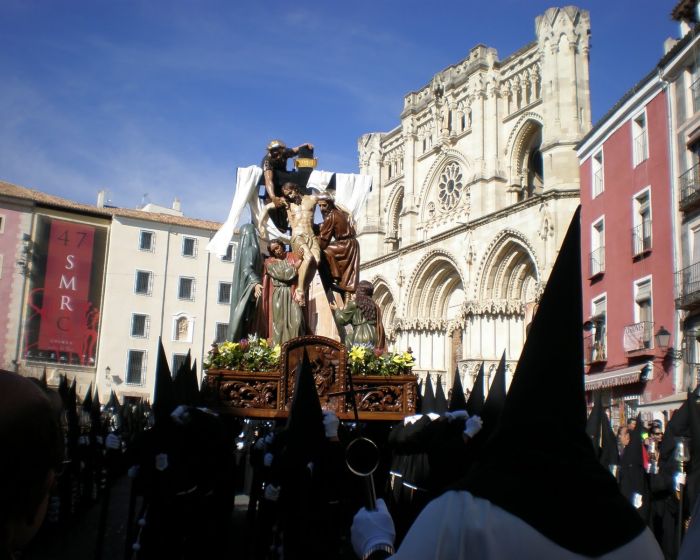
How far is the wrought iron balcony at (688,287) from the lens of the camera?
18781 millimetres

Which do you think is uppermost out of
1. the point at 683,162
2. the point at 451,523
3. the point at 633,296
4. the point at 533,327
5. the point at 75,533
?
the point at 683,162

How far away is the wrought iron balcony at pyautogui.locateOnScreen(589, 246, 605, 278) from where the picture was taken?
25062 mm

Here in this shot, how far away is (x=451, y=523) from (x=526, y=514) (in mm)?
212

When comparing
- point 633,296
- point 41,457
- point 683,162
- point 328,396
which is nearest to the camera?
point 41,457

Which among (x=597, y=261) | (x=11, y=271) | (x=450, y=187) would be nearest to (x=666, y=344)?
(x=597, y=261)

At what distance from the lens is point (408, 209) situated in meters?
42.1

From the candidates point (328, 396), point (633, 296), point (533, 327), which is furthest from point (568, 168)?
point (533, 327)

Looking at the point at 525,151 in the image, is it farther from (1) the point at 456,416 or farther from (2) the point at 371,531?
(2) the point at 371,531

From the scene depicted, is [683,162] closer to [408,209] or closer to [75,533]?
[75,533]

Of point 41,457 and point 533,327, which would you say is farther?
point 533,327

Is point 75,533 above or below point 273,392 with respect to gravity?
below

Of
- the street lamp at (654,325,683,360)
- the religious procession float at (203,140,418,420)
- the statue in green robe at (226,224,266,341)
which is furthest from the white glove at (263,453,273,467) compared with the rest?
the street lamp at (654,325,683,360)

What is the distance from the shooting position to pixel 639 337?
71.1 feet

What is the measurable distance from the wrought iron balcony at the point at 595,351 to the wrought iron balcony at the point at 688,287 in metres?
4.93
